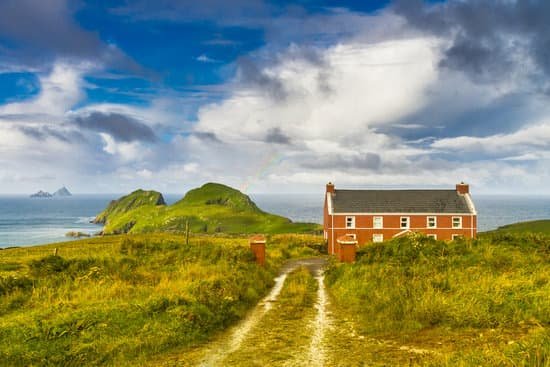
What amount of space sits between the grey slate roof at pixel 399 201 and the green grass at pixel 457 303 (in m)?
32.0

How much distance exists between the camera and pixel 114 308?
1305 centimetres

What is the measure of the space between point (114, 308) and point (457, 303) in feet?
32.3

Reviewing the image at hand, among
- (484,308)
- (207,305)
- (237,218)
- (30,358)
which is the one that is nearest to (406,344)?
(484,308)

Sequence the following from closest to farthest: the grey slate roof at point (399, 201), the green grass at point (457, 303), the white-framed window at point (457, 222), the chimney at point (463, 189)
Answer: the green grass at point (457, 303)
the white-framed window at point (457, 222)
the grey slate roof at point (399, 201)
the chimney at point (463, 189)

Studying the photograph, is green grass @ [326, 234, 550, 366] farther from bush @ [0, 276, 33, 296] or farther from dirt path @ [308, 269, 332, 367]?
bush @ [0, 276, 33, 296]

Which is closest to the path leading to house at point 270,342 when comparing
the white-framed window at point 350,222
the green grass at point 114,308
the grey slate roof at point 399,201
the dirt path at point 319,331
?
the dirt path at point 319,331

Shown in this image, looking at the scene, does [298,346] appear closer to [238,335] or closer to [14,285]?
[238,335]

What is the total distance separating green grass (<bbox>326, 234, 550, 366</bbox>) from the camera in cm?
927

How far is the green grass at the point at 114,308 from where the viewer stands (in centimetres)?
1054

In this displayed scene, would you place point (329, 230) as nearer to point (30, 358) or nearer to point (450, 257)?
point (450, 257)

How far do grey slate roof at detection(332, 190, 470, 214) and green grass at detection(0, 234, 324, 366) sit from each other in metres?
33.4

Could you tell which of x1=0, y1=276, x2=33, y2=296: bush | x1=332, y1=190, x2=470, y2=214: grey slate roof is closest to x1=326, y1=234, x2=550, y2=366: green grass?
x1=0, y1=276, x2=33, y2=296: bush

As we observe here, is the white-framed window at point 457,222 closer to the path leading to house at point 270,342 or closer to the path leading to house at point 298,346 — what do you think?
the path leading to house at point 270,342

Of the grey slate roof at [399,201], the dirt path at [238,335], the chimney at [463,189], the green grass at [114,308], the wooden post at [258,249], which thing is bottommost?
the dirt path at [238,335]
